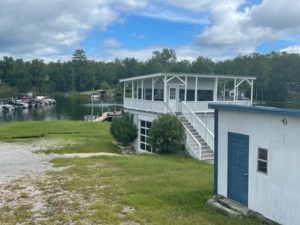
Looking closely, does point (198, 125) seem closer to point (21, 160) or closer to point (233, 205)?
point (21, 160)

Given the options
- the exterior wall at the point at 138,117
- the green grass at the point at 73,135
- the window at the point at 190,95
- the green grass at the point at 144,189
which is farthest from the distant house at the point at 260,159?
the window at the point at 190,95

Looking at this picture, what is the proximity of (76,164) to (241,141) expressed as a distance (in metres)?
10.5

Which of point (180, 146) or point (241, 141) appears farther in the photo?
point (180, 146)

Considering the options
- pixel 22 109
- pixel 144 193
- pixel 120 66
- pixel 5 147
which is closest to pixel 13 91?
pixel 120 66

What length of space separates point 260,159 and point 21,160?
47.7 feet

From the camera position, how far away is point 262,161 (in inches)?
423

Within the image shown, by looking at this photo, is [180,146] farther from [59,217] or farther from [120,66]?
[120,66]

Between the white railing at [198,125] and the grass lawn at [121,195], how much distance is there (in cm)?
419

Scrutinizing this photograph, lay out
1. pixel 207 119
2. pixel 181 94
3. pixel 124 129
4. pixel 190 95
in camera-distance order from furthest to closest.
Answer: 1. pixel 124 129
2. pixel 190 95
3. pixel 181 94
4. pixel 207 119

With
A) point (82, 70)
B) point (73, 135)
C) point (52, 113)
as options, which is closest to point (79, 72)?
point (82, 70)

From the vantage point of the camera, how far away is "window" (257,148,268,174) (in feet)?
34.7

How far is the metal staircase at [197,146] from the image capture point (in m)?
22.8

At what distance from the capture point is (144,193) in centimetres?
1345

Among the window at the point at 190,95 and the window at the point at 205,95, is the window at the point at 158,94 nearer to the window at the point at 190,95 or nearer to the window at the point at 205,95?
the window at the point at 190,95
